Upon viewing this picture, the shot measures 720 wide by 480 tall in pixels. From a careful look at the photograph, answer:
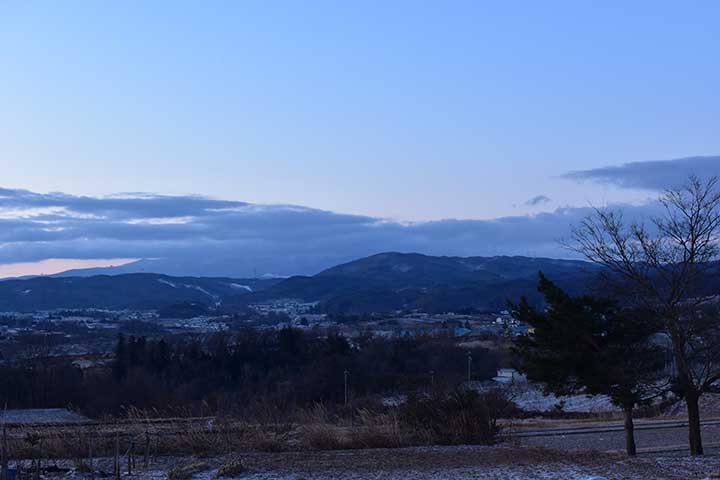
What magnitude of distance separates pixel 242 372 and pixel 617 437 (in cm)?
5150

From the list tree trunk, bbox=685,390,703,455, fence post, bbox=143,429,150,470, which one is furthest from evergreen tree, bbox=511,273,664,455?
fence post, bbox=143,429,150,470

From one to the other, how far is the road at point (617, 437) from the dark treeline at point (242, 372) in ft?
80.6

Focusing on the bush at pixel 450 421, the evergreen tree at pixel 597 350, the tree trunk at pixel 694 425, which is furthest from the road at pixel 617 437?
the evergreen tree at pixel 597 350

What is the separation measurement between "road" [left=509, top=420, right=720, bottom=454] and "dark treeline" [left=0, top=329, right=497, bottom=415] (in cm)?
2456

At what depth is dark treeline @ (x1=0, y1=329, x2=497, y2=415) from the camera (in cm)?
6147

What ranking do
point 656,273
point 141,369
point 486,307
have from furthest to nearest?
point 486,307 < point 141,369 < point 656,273

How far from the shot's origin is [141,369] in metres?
70.8

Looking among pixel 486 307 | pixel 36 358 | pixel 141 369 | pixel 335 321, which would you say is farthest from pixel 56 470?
pixel 486 307

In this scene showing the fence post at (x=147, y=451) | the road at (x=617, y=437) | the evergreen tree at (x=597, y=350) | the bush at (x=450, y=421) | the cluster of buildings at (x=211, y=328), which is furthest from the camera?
the cluster of buildings at (x=211, y=328)

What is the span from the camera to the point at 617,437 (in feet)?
90.5

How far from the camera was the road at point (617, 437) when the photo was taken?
23.6 meters

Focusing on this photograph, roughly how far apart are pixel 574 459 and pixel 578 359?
2.38 meters

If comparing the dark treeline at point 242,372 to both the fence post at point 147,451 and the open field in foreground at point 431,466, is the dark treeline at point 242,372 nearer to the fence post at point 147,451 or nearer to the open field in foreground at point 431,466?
the fence post at point 147,451

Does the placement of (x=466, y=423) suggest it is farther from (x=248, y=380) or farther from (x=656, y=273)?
(x=248, y=380)
